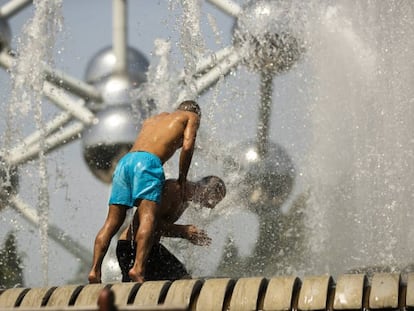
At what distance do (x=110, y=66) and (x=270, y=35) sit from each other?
1608 millimetres

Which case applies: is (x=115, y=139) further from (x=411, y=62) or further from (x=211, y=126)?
(x=411, y=62)

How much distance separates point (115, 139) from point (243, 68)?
1.17m

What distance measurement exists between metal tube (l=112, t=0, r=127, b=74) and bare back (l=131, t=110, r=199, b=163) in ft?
12.9

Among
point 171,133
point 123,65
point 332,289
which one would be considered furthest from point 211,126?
point 332,289

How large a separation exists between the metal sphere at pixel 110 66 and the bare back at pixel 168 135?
3873 mm

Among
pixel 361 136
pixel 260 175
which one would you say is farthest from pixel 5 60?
pixel 361 136

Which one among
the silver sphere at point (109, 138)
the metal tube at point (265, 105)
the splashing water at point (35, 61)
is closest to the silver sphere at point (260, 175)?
the metal tube at point (265, 105)

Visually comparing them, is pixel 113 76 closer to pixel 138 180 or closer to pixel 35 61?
pixel 35 61

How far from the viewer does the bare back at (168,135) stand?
23.9 ft

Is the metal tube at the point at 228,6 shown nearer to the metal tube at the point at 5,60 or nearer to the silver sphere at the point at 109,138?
the silver sphere at the point at 109,138

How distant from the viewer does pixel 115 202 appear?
713 centimetres

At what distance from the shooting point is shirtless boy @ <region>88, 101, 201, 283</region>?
690 cm

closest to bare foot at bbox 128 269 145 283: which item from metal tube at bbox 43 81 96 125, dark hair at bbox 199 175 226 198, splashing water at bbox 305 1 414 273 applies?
dark hair at bbox 199 175 226 198

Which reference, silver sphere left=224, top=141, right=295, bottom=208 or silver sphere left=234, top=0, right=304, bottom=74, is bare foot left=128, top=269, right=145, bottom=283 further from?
silver sphere left=234, top=0, right=304, bottom=74
